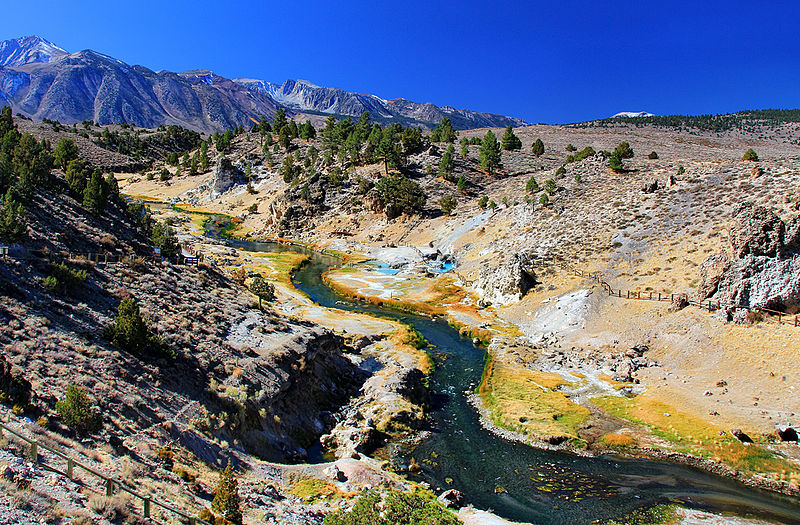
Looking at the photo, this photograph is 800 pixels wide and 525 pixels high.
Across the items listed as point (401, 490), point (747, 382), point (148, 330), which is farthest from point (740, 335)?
point (148, 330)

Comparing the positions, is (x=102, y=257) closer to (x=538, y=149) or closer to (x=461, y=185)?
(x=461, y=185)

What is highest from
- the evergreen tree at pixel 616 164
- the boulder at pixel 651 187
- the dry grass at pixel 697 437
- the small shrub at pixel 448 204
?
the evergreen tree at pixel 616 164

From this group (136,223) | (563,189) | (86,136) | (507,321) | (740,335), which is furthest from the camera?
(86,136)

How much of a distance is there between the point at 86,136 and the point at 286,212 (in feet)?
392

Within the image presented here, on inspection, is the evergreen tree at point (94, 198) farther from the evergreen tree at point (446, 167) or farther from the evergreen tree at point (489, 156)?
the evergreen tree at point (489, 156)

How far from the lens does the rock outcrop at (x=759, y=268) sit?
123 ft

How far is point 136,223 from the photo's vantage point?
48719 millimetres

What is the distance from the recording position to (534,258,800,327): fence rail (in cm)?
3634

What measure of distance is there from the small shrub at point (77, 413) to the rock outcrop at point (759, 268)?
43.7 m

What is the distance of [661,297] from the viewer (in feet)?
152

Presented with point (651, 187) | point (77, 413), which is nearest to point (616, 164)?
point (651, 187)

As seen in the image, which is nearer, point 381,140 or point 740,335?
point 740,335

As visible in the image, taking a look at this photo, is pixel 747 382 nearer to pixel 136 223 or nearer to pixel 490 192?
pixel 136 223

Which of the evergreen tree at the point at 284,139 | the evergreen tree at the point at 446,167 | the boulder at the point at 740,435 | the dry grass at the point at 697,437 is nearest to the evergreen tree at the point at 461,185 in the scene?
the evergreen tree at the point at 446,167
